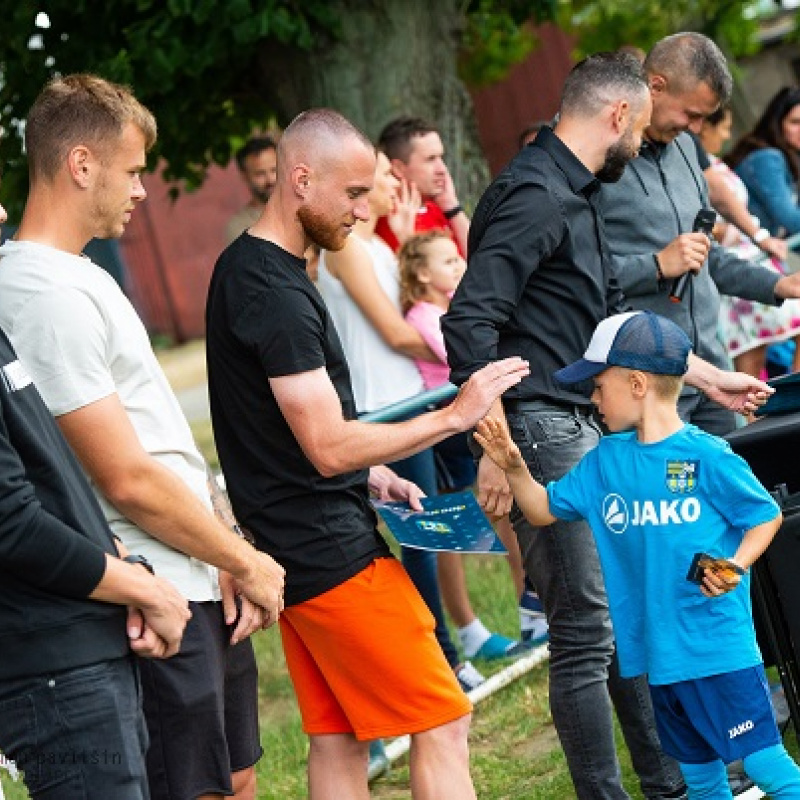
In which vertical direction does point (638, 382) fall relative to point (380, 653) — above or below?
above

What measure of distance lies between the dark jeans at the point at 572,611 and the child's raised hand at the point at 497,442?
13.3 inches

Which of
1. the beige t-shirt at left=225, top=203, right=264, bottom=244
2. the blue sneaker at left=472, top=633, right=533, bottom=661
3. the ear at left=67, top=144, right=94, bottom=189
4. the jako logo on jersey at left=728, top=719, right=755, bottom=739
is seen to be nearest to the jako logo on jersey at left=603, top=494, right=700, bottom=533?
the jako logo on jersey at left=728, top=719, right=755, bottom=739

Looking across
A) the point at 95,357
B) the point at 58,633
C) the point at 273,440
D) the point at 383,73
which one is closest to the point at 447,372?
the point at 273,440

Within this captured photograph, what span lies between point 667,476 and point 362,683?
0.94 m

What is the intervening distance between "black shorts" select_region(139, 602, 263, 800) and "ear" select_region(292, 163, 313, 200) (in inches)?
42.5

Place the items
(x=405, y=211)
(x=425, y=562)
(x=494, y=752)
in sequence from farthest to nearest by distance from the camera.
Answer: (x=405, y=211)
(x=425, y=562)
(x=494, y=752)

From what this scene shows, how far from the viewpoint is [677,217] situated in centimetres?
602

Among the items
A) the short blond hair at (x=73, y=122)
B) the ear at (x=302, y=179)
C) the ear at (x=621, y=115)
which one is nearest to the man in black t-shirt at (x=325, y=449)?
the ear at (x=302, y=179)

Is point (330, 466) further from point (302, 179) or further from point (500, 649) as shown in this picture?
point (500, 649)

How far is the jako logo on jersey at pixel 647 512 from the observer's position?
450 cm

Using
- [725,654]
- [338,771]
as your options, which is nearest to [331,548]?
[338,771]


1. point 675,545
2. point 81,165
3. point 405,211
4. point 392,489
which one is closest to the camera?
point 81,165

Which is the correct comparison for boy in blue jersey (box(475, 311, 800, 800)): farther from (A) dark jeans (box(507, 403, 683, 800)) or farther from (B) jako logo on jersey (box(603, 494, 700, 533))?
(A) dark jeans (box(507, 403, 683, 800))

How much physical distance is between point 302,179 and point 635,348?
3.12 feet
